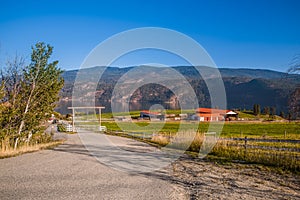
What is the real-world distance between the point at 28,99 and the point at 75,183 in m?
8.96

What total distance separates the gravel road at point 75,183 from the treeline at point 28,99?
4.01 m

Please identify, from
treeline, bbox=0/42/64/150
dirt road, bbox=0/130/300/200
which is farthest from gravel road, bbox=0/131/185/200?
treeline, bbox=0/42/64/150

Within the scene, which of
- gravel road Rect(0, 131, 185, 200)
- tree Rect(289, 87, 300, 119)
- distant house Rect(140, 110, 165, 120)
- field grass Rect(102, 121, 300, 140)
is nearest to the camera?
gravel road Rect(0, 131, 185, 200)

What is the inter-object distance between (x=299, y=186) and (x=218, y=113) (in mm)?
74305

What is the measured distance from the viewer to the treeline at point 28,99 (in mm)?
13602

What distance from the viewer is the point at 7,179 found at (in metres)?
7.64

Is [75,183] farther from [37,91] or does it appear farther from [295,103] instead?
[37,91]

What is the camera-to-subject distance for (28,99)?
1474cm

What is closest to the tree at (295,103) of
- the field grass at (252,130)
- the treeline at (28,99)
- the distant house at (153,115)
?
the treeline at (28,99)

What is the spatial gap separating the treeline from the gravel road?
401cm

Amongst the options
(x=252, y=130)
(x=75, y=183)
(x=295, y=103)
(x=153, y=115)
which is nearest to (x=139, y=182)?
(x=75, y=183)

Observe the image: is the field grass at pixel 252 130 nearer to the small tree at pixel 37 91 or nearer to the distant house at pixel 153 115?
the small tree at pixel 37 91

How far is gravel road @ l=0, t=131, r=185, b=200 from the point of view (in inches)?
248

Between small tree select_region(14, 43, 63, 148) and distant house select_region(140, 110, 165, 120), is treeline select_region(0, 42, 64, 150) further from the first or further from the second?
distant house select_region(140, 110, 165, 120)
